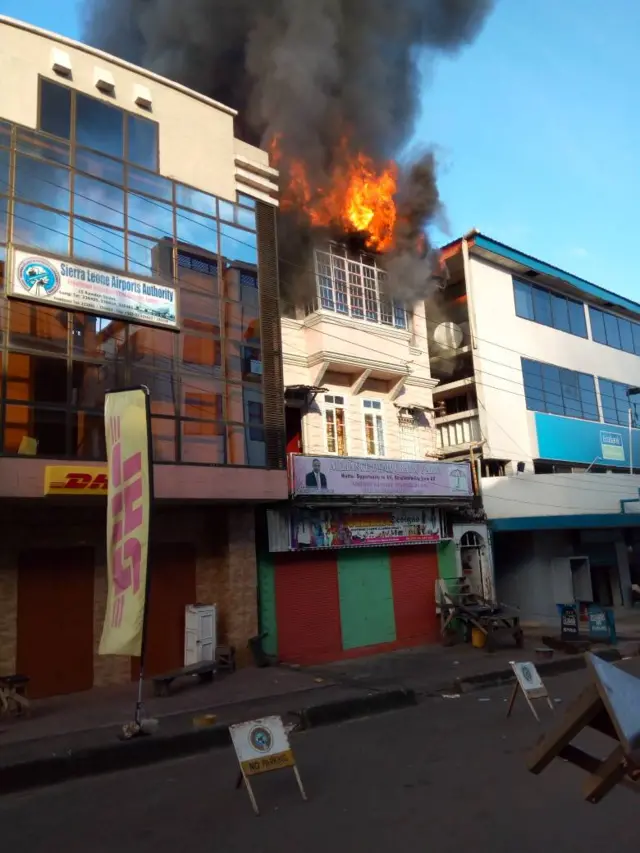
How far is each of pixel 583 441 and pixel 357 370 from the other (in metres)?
11.2

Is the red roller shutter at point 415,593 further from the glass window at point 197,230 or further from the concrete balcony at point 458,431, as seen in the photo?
the glass window at point 197,230

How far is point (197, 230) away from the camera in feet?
47.8

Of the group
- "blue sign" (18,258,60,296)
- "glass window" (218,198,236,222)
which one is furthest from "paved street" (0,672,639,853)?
"glass window" (218,198,236,222)

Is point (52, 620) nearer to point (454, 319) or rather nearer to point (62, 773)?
point (62, 773)

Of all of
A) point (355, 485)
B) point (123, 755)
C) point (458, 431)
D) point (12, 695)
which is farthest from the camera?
point (458, 431)

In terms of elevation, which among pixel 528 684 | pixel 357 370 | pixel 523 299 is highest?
pixel 523 299

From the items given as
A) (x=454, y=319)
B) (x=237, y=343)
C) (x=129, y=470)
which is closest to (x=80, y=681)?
(x=129, y=470)

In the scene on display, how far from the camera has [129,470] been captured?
356 inches

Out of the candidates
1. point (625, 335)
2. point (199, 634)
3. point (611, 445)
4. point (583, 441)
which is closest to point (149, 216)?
point (199, 634)

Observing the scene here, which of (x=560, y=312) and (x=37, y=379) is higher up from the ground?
(x=560, y=312)

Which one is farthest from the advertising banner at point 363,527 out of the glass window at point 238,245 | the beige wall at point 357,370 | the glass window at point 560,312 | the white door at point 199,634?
the glass window at point 560,312

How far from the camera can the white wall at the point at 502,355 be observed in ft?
70.9

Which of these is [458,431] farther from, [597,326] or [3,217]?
[3,217]

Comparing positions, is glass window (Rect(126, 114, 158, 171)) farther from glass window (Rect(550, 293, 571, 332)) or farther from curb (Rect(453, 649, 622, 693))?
glass window (Rect(550, 293, 571, 332))
